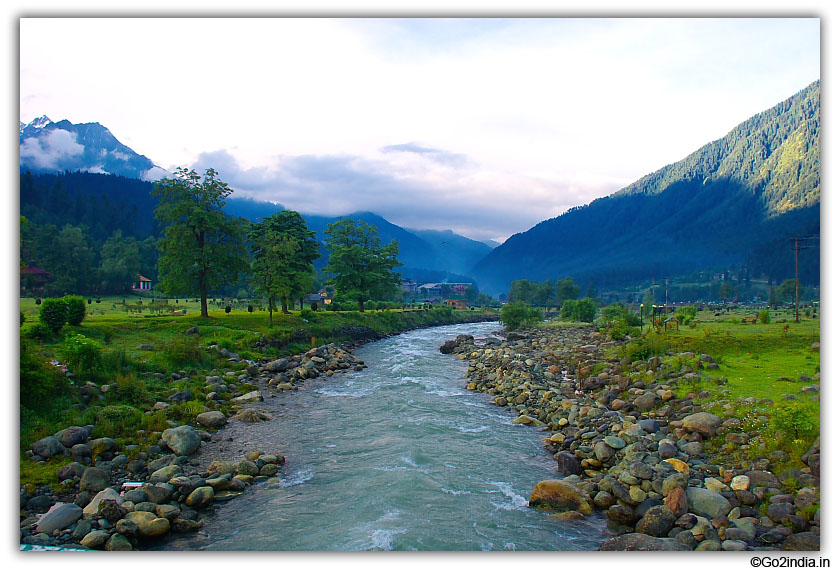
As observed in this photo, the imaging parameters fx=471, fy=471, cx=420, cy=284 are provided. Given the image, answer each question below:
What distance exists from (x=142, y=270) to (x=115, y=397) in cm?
→ 6543

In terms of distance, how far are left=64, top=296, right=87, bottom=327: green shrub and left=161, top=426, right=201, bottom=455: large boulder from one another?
40.2 feet

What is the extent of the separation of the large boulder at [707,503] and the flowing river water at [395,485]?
6.31 feet

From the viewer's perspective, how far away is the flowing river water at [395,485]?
9469 millimetres

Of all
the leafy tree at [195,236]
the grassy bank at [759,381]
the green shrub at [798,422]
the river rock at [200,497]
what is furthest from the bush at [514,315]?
the river rock at [200,497]

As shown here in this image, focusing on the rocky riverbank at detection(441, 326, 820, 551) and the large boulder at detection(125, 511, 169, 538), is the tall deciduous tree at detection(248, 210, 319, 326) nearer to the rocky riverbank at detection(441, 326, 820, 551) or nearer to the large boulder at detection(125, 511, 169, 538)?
the rocky riverbank at detection(441, 326, 820, 551)

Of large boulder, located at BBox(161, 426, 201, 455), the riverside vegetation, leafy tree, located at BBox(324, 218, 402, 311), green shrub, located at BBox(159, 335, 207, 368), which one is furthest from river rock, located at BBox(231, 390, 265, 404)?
leafy tree, located at BBox(324, 218, 402, 311)

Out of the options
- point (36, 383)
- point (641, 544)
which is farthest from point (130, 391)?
point (641, 544)

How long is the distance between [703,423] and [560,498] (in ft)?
18.6

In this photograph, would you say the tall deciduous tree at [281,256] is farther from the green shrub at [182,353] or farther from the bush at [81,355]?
the bush at [81,355]

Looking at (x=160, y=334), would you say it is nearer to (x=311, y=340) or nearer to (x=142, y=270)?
(x=311, y=340)

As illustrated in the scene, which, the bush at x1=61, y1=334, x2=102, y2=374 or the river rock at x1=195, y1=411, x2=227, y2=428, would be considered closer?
the river rock at x1=195, y1=411, x2=227, y2=428

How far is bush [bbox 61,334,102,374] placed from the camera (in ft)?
55.7

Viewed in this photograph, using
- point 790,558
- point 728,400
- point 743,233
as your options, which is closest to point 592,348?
point 728,400

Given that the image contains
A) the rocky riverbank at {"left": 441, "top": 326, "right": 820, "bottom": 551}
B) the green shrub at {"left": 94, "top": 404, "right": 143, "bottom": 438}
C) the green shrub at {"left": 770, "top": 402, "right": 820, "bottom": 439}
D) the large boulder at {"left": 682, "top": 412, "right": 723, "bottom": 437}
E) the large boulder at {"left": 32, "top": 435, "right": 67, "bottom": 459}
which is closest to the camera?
the rocky riverbank at {"left": 441, "top": 326, "right": 820, "bottom": 551}
